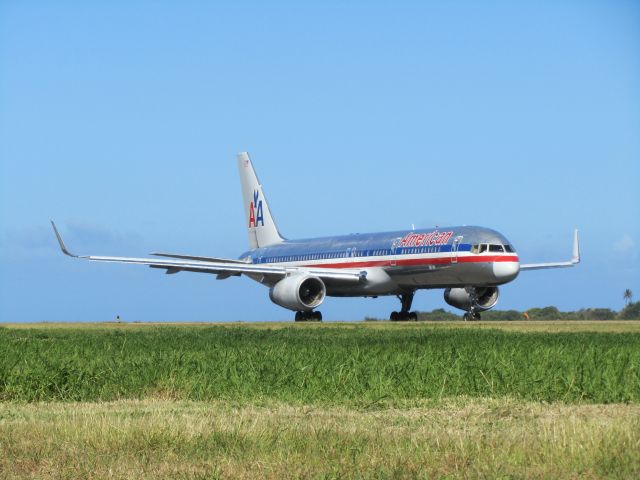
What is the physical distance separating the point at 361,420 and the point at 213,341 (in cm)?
1623

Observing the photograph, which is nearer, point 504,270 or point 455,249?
point 504,270

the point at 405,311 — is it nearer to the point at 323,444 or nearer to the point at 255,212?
the point at 255,212

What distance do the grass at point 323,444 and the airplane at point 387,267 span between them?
32.1 meters

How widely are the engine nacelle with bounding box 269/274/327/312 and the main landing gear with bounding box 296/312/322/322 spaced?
1185 mm

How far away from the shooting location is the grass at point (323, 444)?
10.6 m

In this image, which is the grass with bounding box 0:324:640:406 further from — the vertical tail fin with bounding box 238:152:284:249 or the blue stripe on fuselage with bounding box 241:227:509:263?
the vertical tail fin with bounding box 238:152:284:249

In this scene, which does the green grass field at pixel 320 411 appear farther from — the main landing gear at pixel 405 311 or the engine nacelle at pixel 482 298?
the main landing gear at pixel 405 311

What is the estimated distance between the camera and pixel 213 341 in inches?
1185

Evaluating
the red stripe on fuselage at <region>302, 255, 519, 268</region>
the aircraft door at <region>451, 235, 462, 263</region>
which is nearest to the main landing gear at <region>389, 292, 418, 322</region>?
the red stripe on fuselage at <region>302, 255, 519, 268</region>

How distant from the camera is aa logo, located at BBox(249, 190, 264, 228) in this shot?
66.7m

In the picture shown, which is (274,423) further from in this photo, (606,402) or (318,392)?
(606,402)

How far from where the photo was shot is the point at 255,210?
221 feet

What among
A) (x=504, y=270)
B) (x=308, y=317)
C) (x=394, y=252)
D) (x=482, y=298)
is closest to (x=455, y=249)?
(x=504, y=270)

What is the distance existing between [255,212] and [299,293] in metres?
16.5
